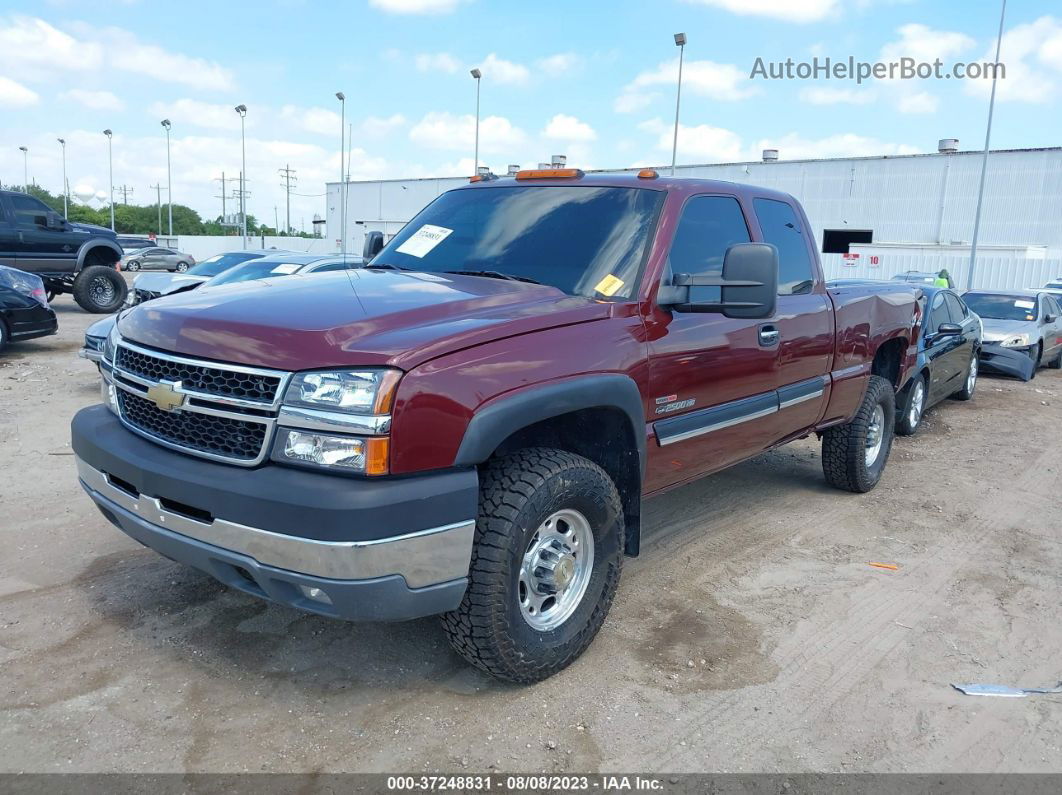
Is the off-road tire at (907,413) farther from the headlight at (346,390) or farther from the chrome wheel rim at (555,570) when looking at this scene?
the headlight at (346,390)

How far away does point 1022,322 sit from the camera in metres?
13.6

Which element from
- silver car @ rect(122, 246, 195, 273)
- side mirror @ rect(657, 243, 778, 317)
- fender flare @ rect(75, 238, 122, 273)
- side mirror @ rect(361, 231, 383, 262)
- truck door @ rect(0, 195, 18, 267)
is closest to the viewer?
side mirror @ rect(657, 243, 778, 317)

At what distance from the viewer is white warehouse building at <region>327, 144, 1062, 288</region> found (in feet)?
117

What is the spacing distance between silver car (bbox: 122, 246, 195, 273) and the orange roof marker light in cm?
4192

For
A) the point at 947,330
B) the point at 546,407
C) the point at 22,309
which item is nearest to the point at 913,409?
the point at 947,330

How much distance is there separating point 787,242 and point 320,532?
11.7 feet

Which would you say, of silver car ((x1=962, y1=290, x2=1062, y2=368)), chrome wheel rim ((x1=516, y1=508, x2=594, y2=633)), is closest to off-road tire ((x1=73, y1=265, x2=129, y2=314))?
chrome wheel rim ((x1=516, y1=508, x2=594, y2=633))

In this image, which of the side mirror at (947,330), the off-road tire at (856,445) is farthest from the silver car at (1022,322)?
the off-road tire at (856,445)

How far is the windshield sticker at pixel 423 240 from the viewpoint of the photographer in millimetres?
4367

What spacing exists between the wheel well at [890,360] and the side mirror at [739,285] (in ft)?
10.3

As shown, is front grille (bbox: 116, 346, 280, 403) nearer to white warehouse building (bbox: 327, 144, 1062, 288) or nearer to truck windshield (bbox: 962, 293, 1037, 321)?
truck windshield (bbox: 962, 293, 1037, 321)

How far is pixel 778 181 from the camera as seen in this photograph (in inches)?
1715

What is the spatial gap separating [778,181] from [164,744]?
44.8 meters

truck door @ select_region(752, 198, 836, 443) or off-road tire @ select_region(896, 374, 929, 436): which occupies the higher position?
truck door @ select_region(752, 198, 836, 443)
